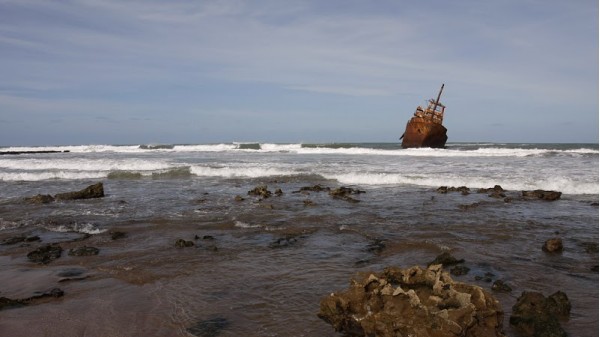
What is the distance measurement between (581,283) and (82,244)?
7941mm

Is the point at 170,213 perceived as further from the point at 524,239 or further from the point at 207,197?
the point at 524,239

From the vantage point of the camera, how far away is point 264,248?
7.01 m

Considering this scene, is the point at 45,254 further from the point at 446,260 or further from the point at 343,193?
the point at 343,193

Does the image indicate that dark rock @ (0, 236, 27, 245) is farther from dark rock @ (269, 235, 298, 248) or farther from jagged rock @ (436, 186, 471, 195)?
jagged rock @ (436, 186, 471, 195)

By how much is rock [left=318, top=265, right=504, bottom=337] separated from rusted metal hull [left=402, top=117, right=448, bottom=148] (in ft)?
117

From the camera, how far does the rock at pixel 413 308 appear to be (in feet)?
10.6

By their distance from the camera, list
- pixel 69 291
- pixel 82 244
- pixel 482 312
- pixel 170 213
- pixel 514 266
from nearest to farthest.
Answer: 1. pixel 482 312
2. pixel 69 291
3. pixel 514 266
4. pixel 82 244
5. pixel 170 213

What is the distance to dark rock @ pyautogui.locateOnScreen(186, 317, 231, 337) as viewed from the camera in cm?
386

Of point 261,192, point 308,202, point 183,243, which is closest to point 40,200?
point 261,192

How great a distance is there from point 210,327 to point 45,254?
428cm

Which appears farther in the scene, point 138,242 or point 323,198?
point 323,198

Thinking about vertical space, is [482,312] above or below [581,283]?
above

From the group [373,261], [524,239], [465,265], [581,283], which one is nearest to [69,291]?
[373,261]

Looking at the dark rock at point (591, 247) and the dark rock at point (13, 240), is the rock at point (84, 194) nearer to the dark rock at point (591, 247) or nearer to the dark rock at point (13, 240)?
the dark rock at point (13, 240)
